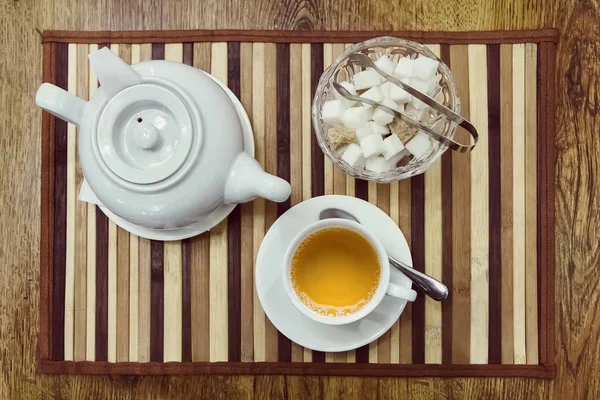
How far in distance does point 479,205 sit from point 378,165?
0.58 feet

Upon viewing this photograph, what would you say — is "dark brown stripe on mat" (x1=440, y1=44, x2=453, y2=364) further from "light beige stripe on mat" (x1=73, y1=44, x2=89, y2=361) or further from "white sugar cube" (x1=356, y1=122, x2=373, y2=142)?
"light beige stripe on mat" (x1=73, y1=44, x2=89, y2=361)

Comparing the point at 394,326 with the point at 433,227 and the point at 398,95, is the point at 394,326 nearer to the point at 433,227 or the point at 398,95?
the point at 433,227

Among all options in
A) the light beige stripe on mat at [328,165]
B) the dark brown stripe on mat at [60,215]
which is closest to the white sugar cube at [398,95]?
the light beige stripe on mat at [328,165]

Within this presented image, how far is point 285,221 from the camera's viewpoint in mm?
793

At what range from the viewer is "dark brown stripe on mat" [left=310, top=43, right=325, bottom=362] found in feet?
2.72

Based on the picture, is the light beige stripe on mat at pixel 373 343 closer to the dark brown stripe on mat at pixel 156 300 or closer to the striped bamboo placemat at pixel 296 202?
the striped bamboo placemat at pixel 296 202

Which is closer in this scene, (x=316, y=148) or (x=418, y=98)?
(x=418, y=98)

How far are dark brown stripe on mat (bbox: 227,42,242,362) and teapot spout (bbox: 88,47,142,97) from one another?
20 centimetres

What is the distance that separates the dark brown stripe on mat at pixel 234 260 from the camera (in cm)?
83

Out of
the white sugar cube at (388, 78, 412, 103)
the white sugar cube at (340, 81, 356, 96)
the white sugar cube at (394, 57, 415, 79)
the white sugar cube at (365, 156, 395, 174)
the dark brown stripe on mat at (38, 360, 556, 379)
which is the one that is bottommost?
the dark brown stripe on mat at (38, 360, 556, 379)

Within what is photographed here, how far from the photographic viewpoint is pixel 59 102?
642mm

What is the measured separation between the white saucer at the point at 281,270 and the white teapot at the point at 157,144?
125mm

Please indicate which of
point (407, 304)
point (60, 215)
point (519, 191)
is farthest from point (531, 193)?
point (60, 215)

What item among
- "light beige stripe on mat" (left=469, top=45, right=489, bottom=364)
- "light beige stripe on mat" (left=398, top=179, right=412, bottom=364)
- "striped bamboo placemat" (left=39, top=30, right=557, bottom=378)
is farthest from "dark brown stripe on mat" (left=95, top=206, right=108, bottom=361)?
"light beige stripe on mat" (left=469, top=45, right=489, bottom=364)
